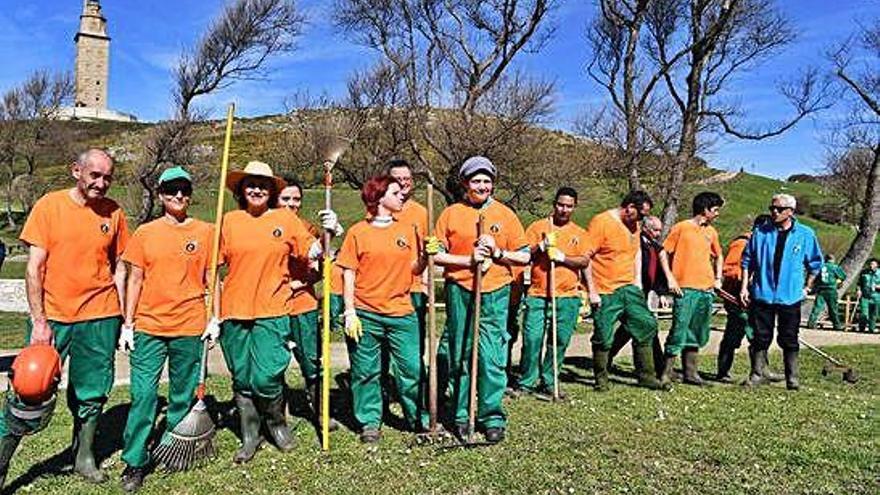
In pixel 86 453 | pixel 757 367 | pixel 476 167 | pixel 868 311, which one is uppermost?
pixel 476 167

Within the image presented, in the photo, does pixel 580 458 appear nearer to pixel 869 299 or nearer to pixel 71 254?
pixel 71 254

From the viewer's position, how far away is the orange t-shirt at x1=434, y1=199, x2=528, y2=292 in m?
6.03

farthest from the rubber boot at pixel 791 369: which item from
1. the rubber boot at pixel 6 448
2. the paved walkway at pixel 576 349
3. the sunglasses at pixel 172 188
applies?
the rubber boot at pixel 6 448

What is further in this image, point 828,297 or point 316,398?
point 828,297

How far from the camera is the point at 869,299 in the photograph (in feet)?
55.0

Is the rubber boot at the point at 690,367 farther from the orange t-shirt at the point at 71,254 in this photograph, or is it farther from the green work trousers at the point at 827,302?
the green work trousers at the point at 827,302

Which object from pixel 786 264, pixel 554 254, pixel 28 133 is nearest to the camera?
pixel 554 254

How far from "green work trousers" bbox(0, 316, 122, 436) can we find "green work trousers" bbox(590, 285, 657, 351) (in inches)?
182

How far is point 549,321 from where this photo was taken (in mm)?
7730

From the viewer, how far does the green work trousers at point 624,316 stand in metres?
7.98

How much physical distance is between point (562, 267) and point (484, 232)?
6.48 feet

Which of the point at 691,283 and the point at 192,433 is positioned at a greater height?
the point at 691,283

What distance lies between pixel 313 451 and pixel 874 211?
1751cm

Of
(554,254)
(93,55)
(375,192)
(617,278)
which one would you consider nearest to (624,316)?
(617,278)
